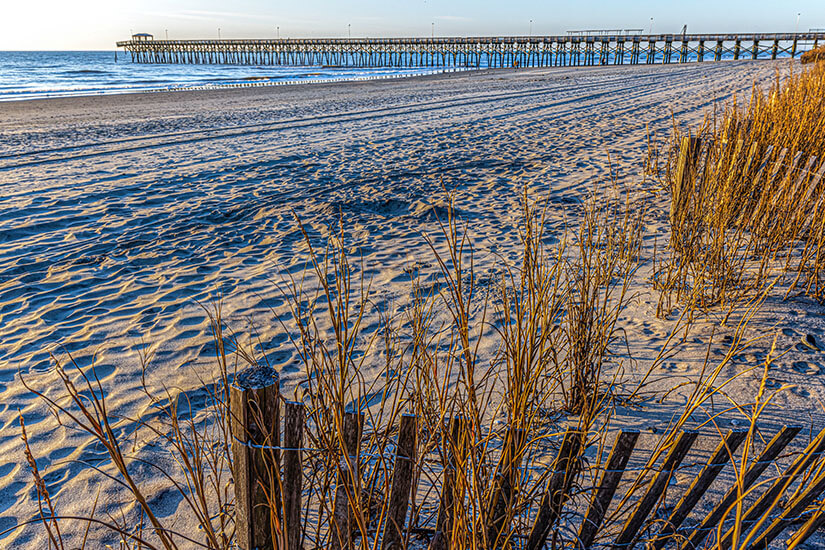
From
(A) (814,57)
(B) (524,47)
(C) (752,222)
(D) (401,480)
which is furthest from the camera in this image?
(B) (524,47)

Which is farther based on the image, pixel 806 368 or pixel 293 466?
pixel 806 368

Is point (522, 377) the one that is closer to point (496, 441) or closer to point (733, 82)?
point (496, 441)

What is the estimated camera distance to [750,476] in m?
1.62

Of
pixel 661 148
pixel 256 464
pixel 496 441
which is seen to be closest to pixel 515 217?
pixel 496 441

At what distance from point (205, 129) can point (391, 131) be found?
13.1ft

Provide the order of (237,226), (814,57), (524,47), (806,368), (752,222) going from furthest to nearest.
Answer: (524,47)
(814,57)
(237,226)
(752,222)
(806,368)

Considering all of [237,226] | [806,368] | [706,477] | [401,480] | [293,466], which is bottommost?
[806,368]

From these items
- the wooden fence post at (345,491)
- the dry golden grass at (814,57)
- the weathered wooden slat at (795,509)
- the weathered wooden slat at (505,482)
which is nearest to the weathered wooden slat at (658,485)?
the weathered wooden slat at (795,509)

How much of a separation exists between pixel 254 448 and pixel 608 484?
1022 millimetres

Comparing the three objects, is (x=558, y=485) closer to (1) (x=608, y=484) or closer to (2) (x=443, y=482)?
(1) (x=608, y=484)

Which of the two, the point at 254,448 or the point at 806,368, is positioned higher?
the point at 254,448

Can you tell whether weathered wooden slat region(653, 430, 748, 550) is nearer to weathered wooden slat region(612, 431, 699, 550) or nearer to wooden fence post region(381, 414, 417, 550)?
weathered wooden slat region(612, 431, 699, 550)

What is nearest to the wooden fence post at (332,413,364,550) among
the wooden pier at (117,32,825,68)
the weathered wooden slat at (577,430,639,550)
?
the weathered wooden slat at (577,430,639,550)

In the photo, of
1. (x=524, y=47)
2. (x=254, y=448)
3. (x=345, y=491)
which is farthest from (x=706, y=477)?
(x=524, y=47)
